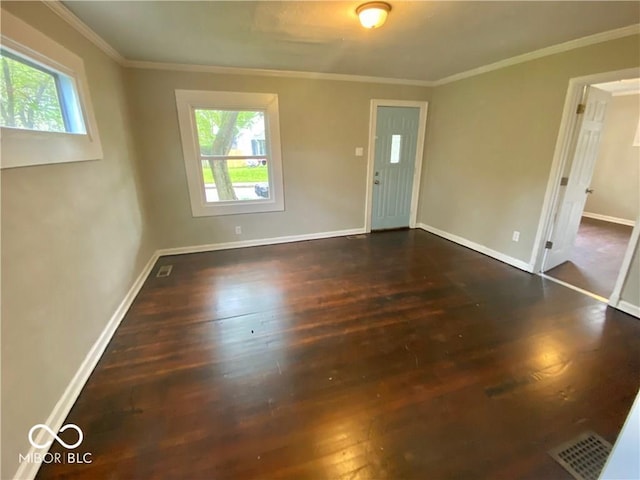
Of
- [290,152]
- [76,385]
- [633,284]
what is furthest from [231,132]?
[633,284]

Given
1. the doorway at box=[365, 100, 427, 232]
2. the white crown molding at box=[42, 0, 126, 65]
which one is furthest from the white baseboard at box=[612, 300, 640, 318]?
the white crown molding at box=[42, 0, 126, 65]

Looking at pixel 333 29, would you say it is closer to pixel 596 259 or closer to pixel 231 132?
pixel 231 132

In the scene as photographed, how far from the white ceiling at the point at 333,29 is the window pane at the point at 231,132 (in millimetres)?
616

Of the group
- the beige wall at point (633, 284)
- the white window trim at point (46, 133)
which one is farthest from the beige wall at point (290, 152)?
the beige wall at point (633, 284)

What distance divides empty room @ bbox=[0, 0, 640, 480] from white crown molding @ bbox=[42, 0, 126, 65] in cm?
3

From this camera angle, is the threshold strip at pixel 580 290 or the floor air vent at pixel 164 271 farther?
the floor air vent at pixel 164 271

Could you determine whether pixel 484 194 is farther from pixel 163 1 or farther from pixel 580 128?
pixel 163 1

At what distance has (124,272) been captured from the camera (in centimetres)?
269

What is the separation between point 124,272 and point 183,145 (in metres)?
1.74

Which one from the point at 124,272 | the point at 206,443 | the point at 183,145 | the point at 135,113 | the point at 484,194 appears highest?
the point at 135,113

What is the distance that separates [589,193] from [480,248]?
146cm

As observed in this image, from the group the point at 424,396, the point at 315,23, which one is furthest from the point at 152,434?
the point at 315,23

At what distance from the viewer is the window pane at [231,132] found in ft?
12.0
